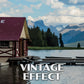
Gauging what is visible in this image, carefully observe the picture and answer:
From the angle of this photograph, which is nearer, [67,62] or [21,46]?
[67,62]

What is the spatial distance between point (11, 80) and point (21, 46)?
2315 centimetres

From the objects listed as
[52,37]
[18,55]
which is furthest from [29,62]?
[52,37]

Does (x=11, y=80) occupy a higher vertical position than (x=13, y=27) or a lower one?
lower

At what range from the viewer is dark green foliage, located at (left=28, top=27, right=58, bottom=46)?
183 m

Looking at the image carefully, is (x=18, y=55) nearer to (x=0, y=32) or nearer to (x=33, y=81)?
(x=0, y=32)

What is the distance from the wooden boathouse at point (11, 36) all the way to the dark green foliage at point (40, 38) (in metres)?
131

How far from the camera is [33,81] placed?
27406mm

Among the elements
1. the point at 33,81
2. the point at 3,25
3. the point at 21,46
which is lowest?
the point at 33,81

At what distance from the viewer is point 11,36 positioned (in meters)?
46.1

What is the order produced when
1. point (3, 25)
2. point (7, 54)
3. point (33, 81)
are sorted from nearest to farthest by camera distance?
point (33, 81), point (7, 54), point (3, 25)

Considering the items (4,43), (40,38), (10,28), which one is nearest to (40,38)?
(40,38)

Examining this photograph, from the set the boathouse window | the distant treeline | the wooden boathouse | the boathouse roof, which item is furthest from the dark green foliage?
the boathouse window

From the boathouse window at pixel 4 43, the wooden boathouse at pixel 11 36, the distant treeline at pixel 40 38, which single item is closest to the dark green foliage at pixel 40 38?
the distant treeline at pixel 40 38

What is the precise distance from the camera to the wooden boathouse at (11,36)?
45562 millimetres
